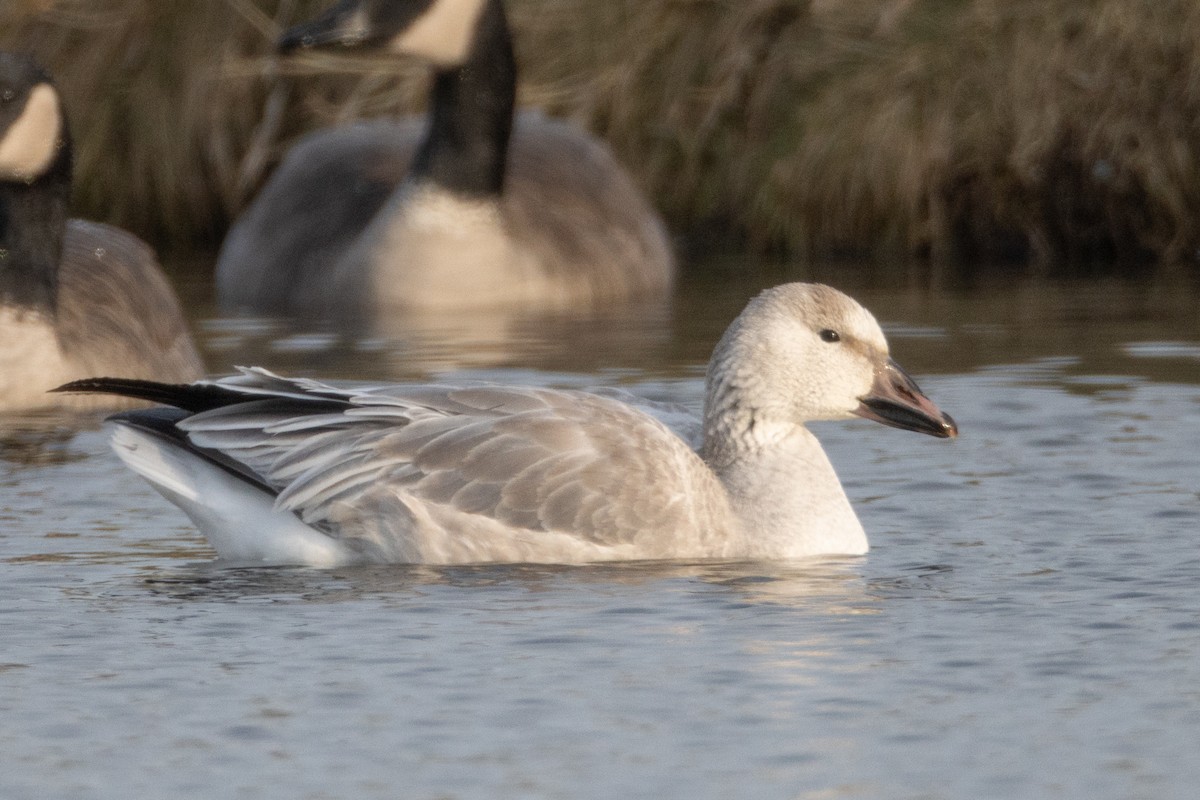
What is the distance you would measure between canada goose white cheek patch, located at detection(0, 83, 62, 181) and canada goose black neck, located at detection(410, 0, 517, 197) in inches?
157

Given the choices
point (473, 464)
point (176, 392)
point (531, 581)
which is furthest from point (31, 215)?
point (531, 581)

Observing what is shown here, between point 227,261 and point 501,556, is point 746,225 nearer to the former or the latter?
point 227,261

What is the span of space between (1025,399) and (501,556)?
391 cm

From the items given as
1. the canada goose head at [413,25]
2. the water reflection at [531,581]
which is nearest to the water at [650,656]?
the water reflection at [531,581]

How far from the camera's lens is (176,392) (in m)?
7.06

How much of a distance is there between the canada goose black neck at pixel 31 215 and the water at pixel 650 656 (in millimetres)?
1189

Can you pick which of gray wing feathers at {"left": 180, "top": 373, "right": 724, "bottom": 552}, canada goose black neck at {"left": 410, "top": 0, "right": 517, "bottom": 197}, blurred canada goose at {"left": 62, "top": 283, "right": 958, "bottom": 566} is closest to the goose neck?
blurred canada goose at {"left": 62, "top": 283, "right": 958, "bottom": 566}

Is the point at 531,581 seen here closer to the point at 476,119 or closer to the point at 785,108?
the point at 476,119

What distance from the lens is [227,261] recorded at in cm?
1506

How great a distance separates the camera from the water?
16.2 ft

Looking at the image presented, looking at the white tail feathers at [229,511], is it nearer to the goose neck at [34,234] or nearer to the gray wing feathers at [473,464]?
the gray wing feathers at [473,464]

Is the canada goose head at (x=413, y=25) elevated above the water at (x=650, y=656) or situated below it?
above

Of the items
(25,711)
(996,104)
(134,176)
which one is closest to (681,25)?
(996,104)

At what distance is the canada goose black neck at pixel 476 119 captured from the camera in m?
13.9
